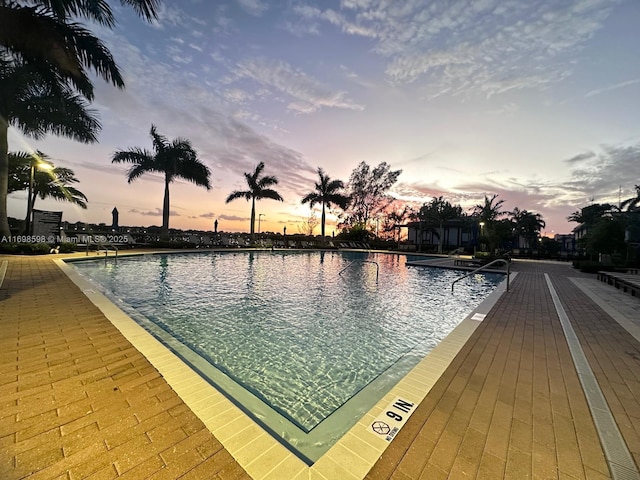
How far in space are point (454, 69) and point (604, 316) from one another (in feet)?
29.7

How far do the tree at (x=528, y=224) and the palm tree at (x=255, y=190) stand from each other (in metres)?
35.8

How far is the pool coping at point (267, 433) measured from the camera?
1547mm

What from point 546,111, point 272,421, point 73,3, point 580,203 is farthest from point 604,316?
point 580,203

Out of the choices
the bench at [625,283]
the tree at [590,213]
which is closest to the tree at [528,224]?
the tree at [590,213]

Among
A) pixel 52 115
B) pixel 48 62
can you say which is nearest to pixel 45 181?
pixel 52 115

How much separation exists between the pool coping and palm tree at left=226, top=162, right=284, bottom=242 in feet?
75.9

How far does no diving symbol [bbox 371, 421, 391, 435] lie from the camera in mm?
1892

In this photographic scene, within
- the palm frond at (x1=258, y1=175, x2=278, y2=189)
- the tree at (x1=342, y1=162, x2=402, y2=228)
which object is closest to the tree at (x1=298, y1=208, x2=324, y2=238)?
the tree at (x1=342, y1=162, x2=402, y2=228)

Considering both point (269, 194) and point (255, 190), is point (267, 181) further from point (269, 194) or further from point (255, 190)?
point (255, 190)

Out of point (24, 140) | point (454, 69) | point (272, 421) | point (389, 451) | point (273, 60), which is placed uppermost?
point (273, 60)

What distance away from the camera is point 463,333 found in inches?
162

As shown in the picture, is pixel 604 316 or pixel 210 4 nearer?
pixel 604 316

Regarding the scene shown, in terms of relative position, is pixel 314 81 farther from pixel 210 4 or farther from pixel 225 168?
pixel 225 168

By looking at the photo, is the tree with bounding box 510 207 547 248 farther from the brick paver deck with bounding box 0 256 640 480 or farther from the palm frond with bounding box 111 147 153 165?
the palm frond with bounding box 111 147 153 165
